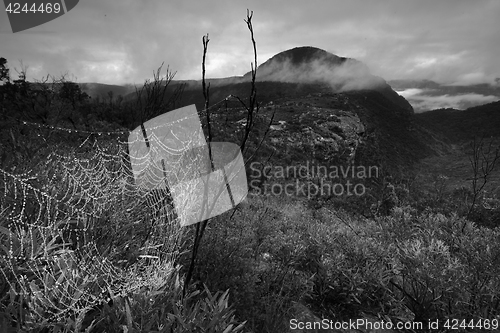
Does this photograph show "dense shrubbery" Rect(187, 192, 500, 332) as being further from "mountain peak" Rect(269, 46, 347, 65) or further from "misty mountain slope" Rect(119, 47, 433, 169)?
"mountain peak" Rect(269, 46, 347, 65)

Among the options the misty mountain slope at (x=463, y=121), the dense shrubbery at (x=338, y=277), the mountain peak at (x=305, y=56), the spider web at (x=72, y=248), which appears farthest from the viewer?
the mountain peak at (x=305, y=56)

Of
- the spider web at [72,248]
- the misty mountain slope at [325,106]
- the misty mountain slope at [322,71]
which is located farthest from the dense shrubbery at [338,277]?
the misty mountain slope at [322,71]

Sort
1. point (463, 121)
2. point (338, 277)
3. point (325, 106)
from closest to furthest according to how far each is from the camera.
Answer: point (338, 277), point (325, 106), point (463, 121)

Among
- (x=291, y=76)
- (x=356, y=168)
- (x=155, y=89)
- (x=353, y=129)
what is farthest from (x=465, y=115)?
(x=155, y=89)

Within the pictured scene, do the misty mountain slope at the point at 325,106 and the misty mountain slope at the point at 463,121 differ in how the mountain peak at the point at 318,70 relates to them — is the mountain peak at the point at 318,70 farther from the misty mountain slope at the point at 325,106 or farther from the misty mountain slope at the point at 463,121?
the misty mountain slope at the point at 463,121

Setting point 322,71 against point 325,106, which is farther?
point 322,71

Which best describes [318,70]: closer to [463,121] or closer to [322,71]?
[322,71]

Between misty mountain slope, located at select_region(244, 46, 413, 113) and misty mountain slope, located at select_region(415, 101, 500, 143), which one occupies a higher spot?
misty mountain slope, located at select_region(244, 46, 413, 113)

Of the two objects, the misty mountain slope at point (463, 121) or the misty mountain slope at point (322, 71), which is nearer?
the misty mountain slope at point (463, 121)

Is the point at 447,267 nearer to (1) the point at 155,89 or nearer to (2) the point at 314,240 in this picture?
(2) the point at 314,240

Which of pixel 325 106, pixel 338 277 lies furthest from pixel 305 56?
pixel 338 277

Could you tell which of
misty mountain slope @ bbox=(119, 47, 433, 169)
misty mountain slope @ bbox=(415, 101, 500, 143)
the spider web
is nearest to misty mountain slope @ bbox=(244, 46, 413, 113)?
misty mountain slope @ bbox=(119, 47, 433, 169)

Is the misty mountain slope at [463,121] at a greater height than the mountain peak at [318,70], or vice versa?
the mountain peak at [318,70]

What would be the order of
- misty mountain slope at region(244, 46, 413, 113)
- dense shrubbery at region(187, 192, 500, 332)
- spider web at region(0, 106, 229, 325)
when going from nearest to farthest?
spider web at region(0, 106, 229, 325) < dense shrubbery at region(187, 192, 500, 332) < misty mountain slope at region(244, 46, 413, 113)
